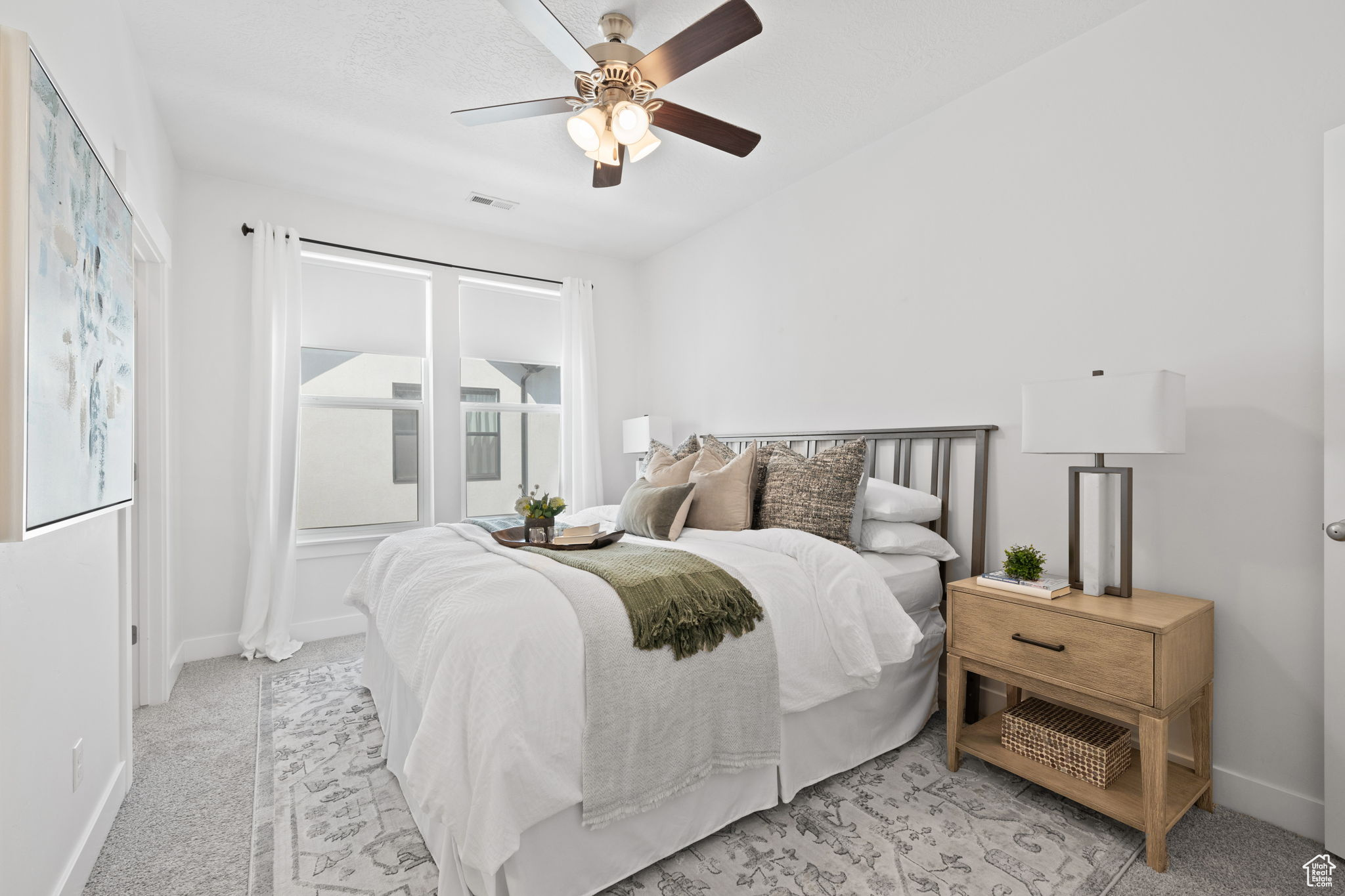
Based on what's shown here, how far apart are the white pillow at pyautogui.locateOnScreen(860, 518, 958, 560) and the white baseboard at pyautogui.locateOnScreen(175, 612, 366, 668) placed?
3151 millimetres

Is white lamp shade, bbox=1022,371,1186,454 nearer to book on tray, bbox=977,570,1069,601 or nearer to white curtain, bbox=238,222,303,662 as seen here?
book on tray, bbox=977,570,1069,601

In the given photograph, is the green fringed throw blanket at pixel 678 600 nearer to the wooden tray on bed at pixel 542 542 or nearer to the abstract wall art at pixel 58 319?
the wooden tray on bed at pixel 542 542

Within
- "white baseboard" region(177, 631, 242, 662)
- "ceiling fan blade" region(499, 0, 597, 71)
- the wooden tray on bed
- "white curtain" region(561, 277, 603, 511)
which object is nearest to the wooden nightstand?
the wooden tray on bed

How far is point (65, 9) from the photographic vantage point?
168cm

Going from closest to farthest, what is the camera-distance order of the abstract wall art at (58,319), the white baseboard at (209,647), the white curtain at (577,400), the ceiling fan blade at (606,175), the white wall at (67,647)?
1. the abstract wall art at (58,319)
2. the white wall at (67,647)
3. the ceiling fan blade at (606,175)
4. the white baseboard at (209,647)
5. the white curtain at (577,400)

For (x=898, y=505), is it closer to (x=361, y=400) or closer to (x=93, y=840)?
(x=93, y=840)

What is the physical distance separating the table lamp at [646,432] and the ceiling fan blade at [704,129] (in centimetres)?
214

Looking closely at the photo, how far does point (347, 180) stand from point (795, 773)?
12.7 ft

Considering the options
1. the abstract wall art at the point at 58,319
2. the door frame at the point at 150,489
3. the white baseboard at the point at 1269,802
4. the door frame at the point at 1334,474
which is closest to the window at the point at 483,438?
the door frame at the point at 150,489

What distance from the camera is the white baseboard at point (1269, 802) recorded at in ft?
6.06

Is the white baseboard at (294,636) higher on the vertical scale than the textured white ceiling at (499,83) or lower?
lower

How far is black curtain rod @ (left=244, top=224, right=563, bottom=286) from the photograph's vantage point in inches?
151

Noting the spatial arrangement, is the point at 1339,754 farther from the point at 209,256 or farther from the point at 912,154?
the point at 209,256

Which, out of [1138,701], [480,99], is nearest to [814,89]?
[480,99]
